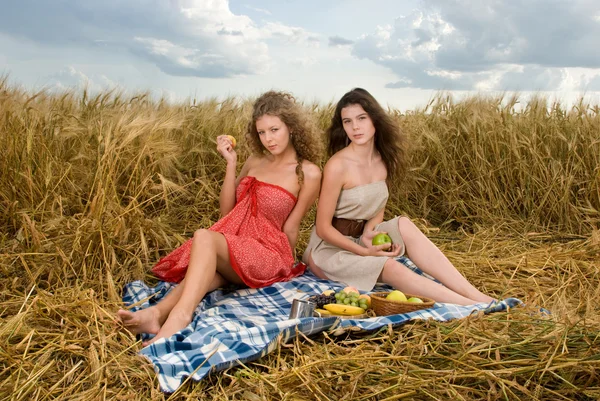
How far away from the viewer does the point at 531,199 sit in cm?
543

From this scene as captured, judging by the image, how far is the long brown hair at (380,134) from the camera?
3828 millimetres

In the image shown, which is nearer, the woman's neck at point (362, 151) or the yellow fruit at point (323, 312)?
the yellow fruit at point (323, 312)

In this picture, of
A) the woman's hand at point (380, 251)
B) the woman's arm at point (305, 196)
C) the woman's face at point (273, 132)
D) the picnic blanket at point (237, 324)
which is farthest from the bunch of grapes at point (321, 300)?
the woman's face at point (273, 132)

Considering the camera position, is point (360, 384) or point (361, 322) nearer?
point (360, 384)

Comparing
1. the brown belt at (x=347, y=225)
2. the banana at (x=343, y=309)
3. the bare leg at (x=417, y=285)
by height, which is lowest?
the banana at (x=343, y=309)

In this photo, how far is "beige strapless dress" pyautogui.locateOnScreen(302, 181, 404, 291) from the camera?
3629mm

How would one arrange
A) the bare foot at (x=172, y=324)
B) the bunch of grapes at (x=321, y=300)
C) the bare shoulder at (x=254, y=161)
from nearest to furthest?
the bare foot at (x=172, y=324), the bunch of grapes at (x=321, y=300), the bare shoulder at (x=254, y=161)

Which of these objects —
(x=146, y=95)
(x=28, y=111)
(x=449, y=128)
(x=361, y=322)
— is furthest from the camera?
(x=449, y=128)

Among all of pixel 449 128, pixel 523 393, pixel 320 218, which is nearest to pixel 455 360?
pixel 523 393

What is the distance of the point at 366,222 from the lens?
4023mm

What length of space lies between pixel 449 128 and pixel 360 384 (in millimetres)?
3824

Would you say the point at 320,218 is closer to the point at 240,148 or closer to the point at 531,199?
the point at 240,148

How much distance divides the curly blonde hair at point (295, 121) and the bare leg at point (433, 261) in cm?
68

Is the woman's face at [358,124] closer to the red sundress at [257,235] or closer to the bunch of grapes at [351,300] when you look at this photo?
the red sundress at [257,235]
